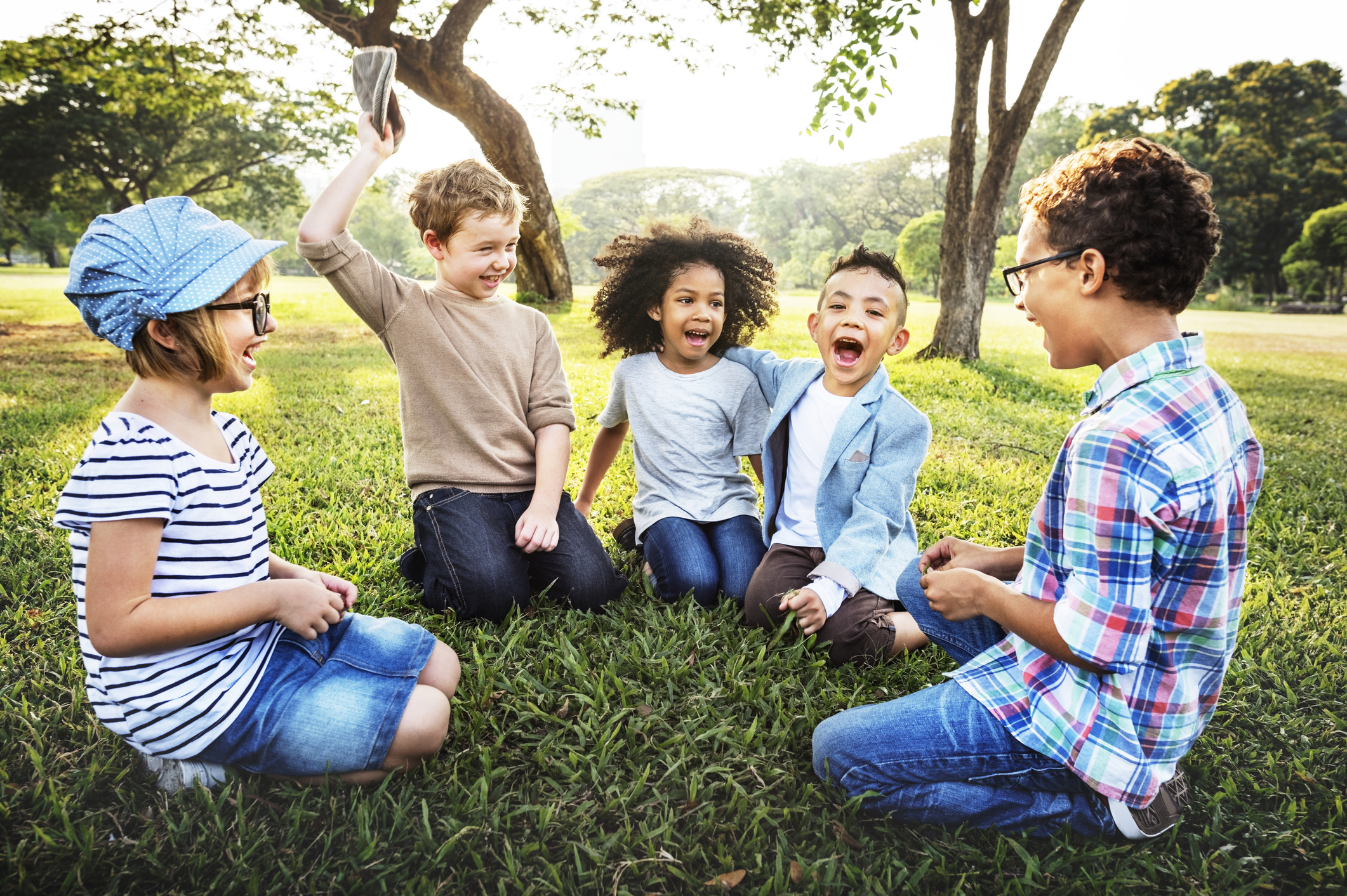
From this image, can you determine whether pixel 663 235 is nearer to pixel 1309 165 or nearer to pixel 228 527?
pixel 228 527

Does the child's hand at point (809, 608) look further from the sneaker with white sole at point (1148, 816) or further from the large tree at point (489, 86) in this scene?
the large tree at point (489, 86)

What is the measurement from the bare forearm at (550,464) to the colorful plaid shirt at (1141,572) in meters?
1.65

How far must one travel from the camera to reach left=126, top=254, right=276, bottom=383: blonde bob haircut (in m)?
1.61

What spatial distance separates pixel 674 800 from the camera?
6.08ft

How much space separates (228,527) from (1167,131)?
47.5 meters

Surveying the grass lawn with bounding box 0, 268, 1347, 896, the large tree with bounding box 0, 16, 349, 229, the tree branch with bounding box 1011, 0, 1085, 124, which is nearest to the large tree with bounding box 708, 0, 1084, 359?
the tree branch with bounding box 1011, 0, 1085, 124

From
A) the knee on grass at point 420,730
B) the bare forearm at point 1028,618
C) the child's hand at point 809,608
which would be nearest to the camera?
the bare forearm at point 1028,618

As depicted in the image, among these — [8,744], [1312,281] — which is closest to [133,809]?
[8,744]

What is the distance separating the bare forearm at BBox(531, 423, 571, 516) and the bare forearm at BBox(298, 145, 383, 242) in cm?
103

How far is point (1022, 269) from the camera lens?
69.1 inches

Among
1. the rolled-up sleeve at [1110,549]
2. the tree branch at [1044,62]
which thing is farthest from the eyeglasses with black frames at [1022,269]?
the tree branch at [1044,62]

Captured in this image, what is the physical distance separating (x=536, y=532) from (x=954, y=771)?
1.57 meters

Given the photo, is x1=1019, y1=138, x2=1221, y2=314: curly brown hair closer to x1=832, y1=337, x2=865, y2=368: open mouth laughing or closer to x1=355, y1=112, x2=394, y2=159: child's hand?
x1=832, y1=337, x2=865, y2=368: open mouth laughing

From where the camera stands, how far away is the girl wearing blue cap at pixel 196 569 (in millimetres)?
1509
